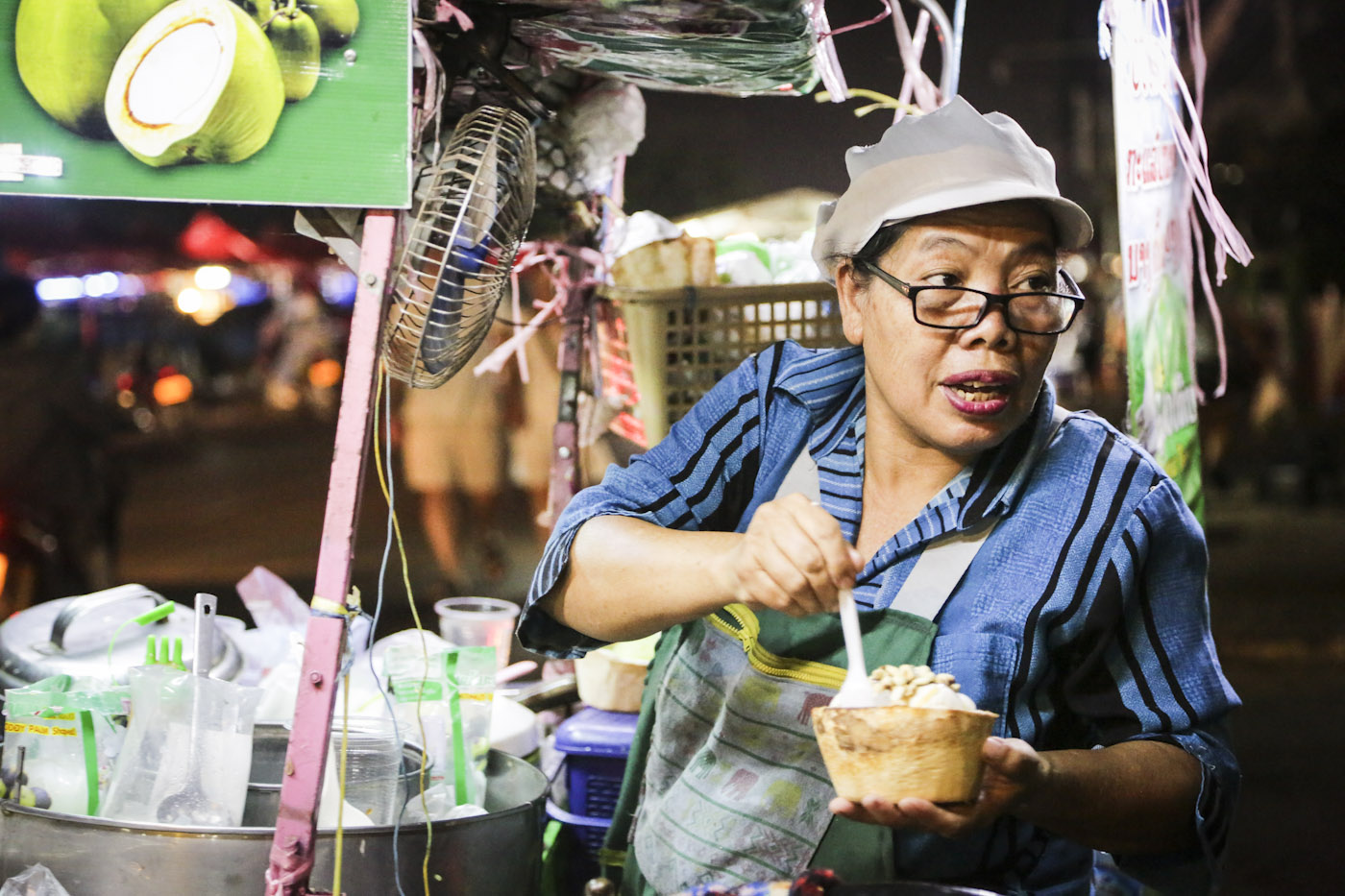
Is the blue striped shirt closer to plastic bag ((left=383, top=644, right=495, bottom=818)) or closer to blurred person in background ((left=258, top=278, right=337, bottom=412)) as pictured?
plastic bag ((left=383, top=644, right=495, bottom=818))

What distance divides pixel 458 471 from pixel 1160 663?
35.7ft

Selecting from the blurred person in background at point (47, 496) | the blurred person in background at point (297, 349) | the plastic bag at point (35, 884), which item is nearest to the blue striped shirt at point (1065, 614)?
the plastic bag at point (35, 884)

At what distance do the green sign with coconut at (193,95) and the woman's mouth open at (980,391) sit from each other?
76 cm

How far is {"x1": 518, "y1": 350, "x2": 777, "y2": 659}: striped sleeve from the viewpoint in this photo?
65.1 inches

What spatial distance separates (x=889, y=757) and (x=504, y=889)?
0.79 metres

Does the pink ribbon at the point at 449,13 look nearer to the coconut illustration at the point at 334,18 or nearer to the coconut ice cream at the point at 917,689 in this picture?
the coconut illustration at the point at 334,18

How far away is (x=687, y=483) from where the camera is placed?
1.70m

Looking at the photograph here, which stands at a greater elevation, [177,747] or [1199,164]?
[1199,164]

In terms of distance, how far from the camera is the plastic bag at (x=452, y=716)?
186cm

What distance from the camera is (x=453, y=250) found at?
162cm

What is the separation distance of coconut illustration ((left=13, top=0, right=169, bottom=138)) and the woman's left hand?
1.15 metres

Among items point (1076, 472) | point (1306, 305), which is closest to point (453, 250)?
point (1076, 472)

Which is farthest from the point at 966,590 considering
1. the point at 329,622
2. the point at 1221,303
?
the point at 1221,303

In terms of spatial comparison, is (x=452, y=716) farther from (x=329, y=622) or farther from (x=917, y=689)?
(x=917, y=689)
